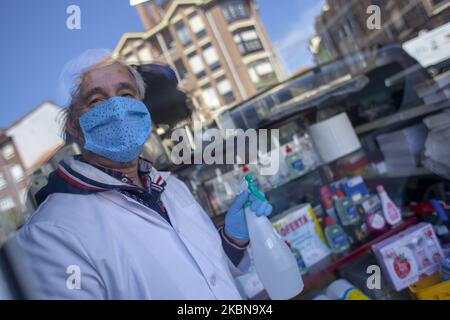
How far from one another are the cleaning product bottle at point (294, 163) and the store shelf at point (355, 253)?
609 mm

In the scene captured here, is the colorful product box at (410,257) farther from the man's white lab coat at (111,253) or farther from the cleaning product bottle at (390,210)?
the man's white lab coat at (111,253)

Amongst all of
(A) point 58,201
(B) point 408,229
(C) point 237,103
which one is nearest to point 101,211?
(A) point 58,201

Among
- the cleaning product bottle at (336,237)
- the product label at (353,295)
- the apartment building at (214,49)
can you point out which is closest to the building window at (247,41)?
the apartment building at (214,49)

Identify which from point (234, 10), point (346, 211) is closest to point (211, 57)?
point (234, 10)

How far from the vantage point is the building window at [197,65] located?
1.71m

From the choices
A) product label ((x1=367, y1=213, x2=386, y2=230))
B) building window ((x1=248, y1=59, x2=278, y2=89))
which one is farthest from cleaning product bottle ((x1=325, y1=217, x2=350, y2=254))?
building window ((x1=248, y1=59, x2=278, y2=89))

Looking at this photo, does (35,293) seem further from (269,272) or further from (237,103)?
(237,103)

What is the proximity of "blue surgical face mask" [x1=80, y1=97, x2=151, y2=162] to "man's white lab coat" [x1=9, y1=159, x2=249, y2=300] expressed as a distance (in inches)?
3.4

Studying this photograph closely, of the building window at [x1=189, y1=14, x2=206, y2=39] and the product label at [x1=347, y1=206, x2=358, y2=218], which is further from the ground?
the building window at [x1=189, y1=14, x2=206, y2=39]

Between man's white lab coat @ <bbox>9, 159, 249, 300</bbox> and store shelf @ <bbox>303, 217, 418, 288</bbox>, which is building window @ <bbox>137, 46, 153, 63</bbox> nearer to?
man's white lab coat @ <bbox>9, 159, 249, 300</bbox>

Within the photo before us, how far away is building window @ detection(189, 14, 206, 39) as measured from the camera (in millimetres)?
1687

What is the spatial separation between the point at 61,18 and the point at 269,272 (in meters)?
1.30

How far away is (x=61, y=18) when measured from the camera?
1.17 metres

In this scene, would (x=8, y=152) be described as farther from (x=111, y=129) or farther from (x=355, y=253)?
(x=355, y=253)
